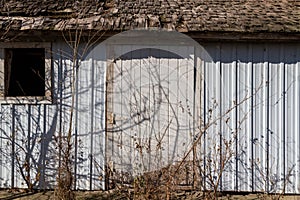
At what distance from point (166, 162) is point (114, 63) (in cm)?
196

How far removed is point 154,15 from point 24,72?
2895 millimetres

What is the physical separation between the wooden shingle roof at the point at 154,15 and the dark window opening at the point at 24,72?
0.68 meters

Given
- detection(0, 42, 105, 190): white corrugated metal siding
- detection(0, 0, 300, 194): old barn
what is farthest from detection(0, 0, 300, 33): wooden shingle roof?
detection(0, 42, 105, 190): white corrugated metal siding

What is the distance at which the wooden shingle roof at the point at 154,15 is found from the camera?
276 inches

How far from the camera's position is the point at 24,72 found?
8.26 meters

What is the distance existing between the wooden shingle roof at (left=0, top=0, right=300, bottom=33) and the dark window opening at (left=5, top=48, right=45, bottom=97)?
Result: 2.24 ft

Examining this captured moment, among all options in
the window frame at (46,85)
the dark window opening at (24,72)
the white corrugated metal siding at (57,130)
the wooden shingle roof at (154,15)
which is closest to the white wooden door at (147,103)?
the white corrugated metal siding at (57,130)

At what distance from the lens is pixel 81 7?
7.71 meters

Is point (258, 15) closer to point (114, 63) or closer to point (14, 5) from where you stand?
point (114, 63)

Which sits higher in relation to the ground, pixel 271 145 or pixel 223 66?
pixel 223 66

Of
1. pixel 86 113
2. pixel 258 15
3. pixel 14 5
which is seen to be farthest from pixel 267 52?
pixel 14 5

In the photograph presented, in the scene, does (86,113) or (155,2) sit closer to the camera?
(86,113)

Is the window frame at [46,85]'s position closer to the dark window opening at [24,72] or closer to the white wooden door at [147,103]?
the dark window opening at [24,72]

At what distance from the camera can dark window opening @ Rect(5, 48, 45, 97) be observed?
7598 mm
